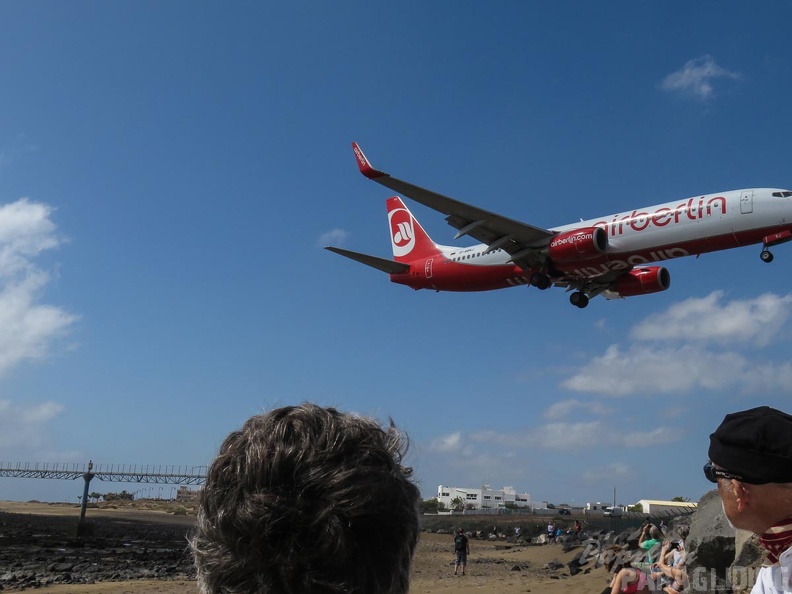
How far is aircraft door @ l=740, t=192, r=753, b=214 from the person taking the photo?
23.6 meters

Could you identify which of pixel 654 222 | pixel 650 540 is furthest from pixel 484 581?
pixel 654 222

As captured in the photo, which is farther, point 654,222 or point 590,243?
point 590,243

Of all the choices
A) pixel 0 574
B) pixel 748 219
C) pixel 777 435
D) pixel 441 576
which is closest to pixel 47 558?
pixel 0 574

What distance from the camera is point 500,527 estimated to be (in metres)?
59.8

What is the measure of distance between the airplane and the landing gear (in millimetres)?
42

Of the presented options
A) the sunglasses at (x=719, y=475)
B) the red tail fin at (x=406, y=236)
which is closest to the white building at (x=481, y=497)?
the red tail fin at (x=406, y=236)

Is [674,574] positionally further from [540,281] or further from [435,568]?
[540,281]

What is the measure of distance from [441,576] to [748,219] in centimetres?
1573

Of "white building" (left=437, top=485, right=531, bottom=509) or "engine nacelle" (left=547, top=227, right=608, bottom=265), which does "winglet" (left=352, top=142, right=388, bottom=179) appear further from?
"white building" (left=437, top=485, right=531, bottom=509)

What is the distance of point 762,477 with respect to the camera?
257cm

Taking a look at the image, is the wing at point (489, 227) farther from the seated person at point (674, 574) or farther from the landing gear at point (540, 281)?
the seated person at point (674, 574)

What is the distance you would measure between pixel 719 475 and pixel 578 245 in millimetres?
24743

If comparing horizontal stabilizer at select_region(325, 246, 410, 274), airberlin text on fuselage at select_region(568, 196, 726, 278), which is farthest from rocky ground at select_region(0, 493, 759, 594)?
horizontal stabilizer at select_region(325, 246, 410, 274)

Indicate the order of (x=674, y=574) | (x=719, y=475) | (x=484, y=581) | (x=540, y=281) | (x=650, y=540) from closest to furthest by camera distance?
(x=719, y=475) → (x=674, y=574) → (x=650, y=540) → (x=484, y=581) → (x=540, y=281)
